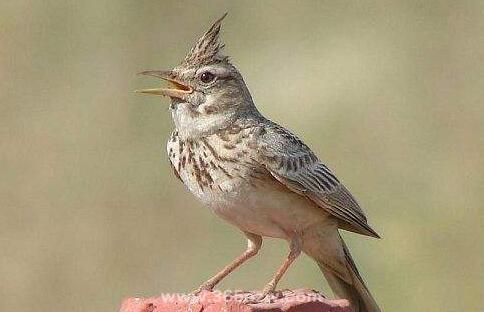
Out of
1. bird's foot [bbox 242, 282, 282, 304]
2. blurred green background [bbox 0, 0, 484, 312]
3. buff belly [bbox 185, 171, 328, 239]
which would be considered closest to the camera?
bird's foot [bbox 242, 282, 282, 304]

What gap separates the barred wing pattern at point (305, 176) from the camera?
22.9 ft

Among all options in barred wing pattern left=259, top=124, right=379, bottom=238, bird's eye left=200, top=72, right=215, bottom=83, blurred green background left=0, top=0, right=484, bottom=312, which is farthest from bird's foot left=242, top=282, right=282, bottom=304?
blurred green background left=0, top=0, right=484, bottom=312

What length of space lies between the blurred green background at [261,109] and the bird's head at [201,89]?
2923 millimetres

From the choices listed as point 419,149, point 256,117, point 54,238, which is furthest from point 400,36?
point 256,117

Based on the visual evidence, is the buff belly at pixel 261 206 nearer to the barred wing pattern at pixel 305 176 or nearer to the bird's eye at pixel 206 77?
the barred wing pattern at pixel 305 176

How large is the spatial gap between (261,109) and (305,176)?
4.92 meters

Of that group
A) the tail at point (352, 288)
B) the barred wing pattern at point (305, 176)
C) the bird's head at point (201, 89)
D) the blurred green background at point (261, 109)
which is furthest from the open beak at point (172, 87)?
the blurred green background at point (261, 109)

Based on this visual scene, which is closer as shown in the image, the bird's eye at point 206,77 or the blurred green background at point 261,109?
the bird's eye at point 206,77

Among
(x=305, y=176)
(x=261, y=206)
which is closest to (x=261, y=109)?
(x=305, y=176)

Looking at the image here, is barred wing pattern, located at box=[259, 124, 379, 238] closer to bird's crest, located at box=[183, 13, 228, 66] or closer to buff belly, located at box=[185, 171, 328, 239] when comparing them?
buff belly, located at box=[185, 171, 328, 239]

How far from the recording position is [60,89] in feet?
41.1

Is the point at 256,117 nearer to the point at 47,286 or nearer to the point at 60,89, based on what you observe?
the point at 47,286

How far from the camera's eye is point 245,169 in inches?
273

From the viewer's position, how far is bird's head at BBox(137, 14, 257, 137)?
706 centimetres
